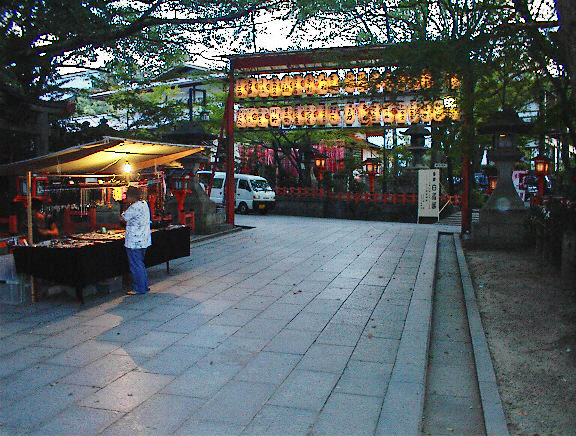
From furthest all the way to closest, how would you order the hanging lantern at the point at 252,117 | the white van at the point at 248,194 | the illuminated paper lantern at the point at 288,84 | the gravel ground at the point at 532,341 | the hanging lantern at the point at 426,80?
1. the white van at the point at 248,194
2. the hanging lantern at the point at 252,117
3. the illuminated paper lantern at the point at 288,84
4. the hanging lantern at the point at 426,80
5. the gravel ground at the point at 532,341

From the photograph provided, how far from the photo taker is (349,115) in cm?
1925

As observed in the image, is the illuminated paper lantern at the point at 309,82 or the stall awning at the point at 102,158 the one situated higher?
the illuminated paper lantern at the point at 309,82

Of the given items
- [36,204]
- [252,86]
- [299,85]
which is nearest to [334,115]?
[299,85]

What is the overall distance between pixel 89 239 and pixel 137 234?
1031 mm

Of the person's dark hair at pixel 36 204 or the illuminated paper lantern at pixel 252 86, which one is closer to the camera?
the person's dark hair at pixel 36 204

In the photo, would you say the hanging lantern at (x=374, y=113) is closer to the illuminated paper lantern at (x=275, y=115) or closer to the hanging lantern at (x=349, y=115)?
the hanging lantern at (x=349, y=115)

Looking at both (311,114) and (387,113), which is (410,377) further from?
(311,114)

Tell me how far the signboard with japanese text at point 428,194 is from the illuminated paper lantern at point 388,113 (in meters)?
4.61

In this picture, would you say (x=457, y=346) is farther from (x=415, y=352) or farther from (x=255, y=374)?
(x=255, y=374)

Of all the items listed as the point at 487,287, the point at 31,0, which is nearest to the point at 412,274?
the point at 487,287

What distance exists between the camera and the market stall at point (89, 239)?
7.29 metres

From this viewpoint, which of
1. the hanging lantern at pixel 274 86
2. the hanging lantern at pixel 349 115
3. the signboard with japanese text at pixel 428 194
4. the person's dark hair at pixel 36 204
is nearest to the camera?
the person's dark hair at pixel 36 204

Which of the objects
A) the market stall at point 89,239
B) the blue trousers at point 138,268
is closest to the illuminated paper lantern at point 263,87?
the market stall at point 89,239

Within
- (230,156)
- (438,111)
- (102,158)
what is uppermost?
(438,111)
